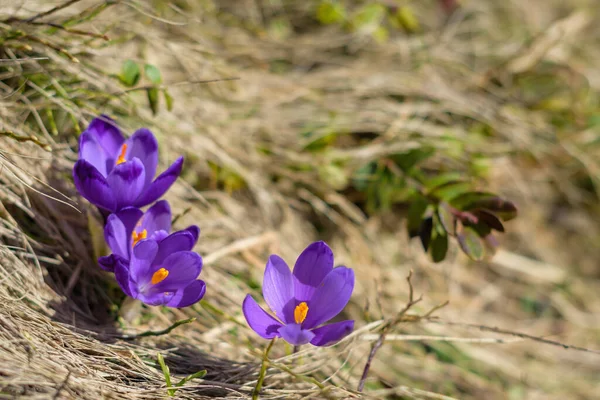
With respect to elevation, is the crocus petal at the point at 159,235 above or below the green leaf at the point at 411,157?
below

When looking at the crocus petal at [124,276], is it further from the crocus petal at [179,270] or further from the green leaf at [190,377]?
the green leaf at [190,377]

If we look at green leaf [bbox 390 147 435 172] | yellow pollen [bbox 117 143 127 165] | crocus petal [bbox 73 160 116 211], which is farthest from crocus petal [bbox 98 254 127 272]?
green leaf [bbox 390 147 435 172]

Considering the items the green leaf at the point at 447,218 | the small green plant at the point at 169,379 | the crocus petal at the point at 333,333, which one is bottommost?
the small green plant at the point at 169,379

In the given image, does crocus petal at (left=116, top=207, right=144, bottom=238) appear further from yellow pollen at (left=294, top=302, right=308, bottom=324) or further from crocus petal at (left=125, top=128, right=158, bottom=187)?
yellow pollen at (left=294, top=302, right=308, bottom=324)

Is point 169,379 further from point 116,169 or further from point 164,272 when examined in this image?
point 116,169

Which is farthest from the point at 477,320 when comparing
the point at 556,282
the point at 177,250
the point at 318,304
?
the point at 177,250

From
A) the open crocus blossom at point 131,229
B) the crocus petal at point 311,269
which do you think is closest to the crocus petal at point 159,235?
the open crocus blossom at point 131,229
